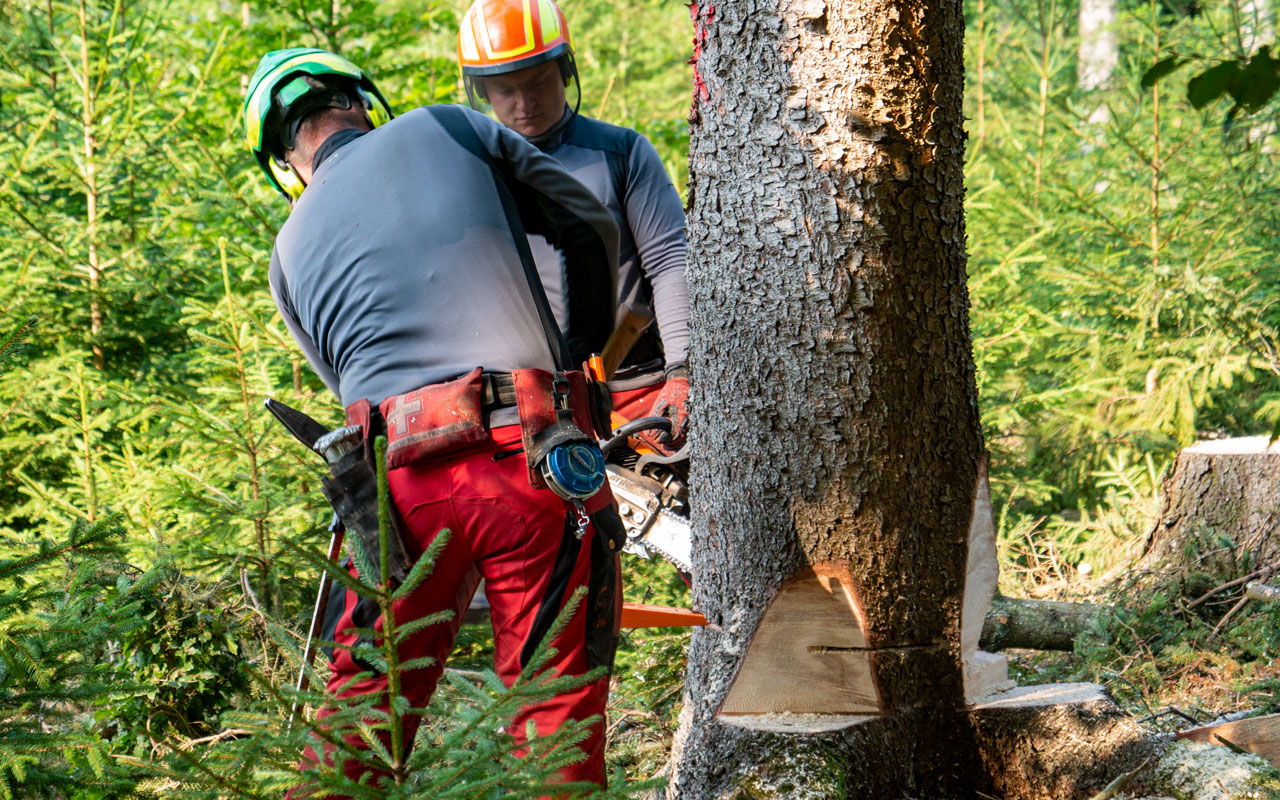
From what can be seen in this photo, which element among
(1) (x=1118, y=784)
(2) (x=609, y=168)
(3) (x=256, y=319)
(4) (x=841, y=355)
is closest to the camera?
(1) (x=1118, y=784)

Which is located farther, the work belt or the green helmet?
the green helmet

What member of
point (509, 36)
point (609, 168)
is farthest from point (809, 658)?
point (509, 36)

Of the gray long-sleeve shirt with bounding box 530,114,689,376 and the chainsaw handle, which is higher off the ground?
the gray long-sleeve shirt with bounding box 530,114,689,376

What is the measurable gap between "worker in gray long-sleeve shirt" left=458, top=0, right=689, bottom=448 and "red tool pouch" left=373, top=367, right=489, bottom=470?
1.42 m

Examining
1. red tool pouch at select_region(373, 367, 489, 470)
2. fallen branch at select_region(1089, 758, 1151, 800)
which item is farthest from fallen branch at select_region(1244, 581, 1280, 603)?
red tool pouch at select_region(373, 367, 489, 470)

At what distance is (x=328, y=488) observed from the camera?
231 cm

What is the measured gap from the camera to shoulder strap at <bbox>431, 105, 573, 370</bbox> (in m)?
2.45

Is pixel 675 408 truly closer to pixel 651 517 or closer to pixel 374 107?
pixel 651 517

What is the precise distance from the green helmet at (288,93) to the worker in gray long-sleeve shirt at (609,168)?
42.2 inches

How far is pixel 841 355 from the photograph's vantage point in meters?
2.02

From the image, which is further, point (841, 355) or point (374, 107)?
point (374, 107)

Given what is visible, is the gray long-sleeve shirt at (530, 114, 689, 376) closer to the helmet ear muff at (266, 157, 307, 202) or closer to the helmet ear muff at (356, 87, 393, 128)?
the helmet ear muff at (356, 87, 393, 128)

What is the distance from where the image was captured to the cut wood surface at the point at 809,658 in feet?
6.95

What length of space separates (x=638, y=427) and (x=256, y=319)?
1965 mm
